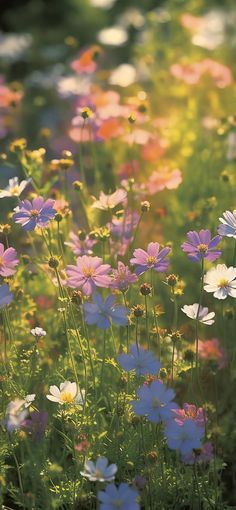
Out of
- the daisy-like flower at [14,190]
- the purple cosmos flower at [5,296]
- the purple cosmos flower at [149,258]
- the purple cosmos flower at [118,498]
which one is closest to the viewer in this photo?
the purple cosmos flower at [118,498]

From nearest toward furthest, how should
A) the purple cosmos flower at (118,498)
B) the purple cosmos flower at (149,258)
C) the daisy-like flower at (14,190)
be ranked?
1. the purple cosmos flower at (118,498)
2. the purple cosmos flower at (149,258)
3. the daisy-like flower at (14,190)

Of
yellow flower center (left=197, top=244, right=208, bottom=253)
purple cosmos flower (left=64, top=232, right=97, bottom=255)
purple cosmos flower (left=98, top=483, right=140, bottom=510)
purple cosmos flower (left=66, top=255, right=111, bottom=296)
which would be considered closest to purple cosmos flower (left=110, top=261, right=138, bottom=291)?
purple cosmos flower (left=66, top=255, right=111, bottom=296)

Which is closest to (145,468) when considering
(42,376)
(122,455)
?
(122,455)

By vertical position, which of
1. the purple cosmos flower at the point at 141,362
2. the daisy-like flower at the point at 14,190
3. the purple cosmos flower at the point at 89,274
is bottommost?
the purple cosmos flower at the point at 141,362

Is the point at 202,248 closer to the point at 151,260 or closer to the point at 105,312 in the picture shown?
the point at 151,260

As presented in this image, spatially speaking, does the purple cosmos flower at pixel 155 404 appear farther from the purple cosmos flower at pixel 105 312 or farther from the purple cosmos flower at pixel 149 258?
the purple cosmos flower at pixel 149 258

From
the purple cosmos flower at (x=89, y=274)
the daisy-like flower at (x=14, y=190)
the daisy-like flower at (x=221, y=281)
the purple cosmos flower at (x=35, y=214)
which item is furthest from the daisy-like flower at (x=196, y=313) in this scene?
the daisy-like flower at (x=14, y=190)

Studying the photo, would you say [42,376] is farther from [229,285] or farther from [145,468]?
[229,285]
